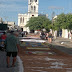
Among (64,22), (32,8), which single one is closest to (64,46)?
(64,22)

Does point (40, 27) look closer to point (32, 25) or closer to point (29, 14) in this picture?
point (32, 25)

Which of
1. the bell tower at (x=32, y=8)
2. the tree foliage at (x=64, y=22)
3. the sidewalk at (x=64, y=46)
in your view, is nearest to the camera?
the sidewalk at (x=64, y=46)

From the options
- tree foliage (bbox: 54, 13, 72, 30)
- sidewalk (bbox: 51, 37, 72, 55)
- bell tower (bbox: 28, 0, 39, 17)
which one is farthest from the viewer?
bell tower (bbox: 28, 0, 39, 17)

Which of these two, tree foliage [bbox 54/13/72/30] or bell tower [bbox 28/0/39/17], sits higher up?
bell tower [bbox 28/0/39/17]

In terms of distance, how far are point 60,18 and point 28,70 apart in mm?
47538

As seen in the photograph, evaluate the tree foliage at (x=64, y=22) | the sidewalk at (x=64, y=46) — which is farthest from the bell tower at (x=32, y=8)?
the sidewalk at (x=64, y=46)

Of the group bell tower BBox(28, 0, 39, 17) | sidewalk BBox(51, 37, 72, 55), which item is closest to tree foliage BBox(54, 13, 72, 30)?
sidewalk BBox(51, 37, 72, 55)

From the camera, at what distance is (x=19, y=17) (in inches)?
5177

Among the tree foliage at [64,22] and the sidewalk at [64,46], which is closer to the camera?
the sidewalk at [64,46]

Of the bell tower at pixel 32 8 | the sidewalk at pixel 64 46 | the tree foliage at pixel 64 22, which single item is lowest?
the sidewalk at pixel 64 46

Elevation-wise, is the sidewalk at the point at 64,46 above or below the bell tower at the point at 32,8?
below

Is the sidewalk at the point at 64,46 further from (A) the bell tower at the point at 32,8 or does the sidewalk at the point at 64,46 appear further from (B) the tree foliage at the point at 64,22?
(A) the bell tower at the point at 32,8

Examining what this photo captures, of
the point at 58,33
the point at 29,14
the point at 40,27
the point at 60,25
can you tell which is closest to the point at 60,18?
the point at 60,25

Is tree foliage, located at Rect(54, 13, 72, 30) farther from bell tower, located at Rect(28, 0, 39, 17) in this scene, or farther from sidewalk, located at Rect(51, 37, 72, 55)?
bell tower, located at Rect(28, 0, 39, 17)
